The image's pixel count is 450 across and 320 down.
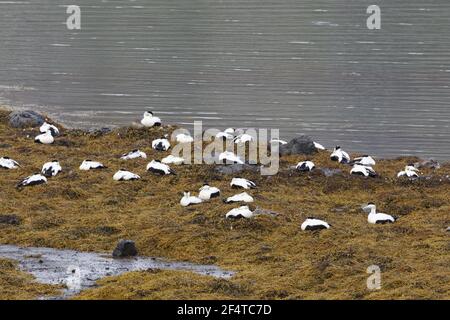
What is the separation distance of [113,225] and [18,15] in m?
36.5

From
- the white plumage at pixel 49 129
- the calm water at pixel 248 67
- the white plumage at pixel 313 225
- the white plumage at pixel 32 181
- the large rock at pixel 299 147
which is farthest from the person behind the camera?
the calm water at pixel 248 67

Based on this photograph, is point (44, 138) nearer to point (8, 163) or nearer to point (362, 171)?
point (8, 163)

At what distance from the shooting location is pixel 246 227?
2111cm

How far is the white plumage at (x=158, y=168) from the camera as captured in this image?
25.5 m

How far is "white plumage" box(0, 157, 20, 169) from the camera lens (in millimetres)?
26047

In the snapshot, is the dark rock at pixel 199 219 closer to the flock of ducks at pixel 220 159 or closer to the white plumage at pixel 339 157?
the flock of ducks at pixel 220 159

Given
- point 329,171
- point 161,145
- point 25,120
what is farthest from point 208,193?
point 25,120

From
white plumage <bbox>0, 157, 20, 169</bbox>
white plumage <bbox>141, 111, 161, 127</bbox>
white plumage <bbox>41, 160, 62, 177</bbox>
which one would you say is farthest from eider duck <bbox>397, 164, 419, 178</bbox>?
white plumage <bbox>0, 157, 20, 169</bbox>

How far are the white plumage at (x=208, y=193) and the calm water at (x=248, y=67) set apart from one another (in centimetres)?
785

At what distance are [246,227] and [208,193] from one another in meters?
2.27

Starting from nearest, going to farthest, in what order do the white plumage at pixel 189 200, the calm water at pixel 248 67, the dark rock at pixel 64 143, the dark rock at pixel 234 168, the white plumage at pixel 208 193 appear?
1. the white plumage at pixel 189 200
2. the white plumage at pixel 208 193
3. the dark rock at pixel 234 168
4. the dark rock at pixel 64 143
5. the calm water at pixel 248 67

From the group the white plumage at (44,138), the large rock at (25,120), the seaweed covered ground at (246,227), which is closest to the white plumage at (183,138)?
the seaweed covered ground at (246,227)

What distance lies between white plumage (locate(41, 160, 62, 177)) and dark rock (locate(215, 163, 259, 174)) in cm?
351

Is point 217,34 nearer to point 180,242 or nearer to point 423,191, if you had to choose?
point 423,191
